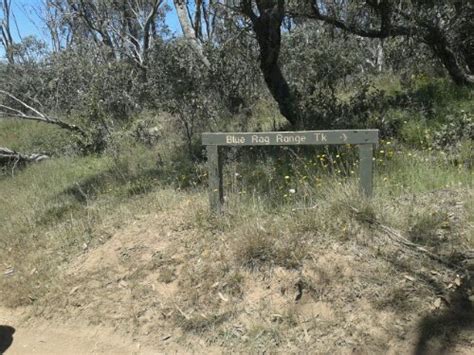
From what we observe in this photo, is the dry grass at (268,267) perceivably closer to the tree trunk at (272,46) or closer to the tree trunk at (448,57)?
the tree trunk at (272,46)

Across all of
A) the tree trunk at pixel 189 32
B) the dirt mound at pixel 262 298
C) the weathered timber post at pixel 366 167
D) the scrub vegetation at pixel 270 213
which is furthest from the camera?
the tree trunk at pixel 189 32

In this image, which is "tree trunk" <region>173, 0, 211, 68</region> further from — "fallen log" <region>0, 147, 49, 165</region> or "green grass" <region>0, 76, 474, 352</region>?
"fallen log" <region>0, 147, 49, 165</region>

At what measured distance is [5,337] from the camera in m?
4.75

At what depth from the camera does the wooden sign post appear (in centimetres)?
473

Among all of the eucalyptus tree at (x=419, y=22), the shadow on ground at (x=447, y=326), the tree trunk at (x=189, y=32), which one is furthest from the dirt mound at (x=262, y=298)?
the eucalyptus tree at (x=419, y=22)

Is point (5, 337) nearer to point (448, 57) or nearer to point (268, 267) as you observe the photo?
point (268, 267)

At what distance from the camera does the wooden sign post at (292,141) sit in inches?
186

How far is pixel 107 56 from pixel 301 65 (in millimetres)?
10521

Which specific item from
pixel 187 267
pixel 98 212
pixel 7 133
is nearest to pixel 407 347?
pixel 187 267

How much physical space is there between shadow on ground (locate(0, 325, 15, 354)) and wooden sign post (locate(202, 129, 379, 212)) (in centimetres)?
231

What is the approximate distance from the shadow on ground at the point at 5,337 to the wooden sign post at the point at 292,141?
2.31 metres

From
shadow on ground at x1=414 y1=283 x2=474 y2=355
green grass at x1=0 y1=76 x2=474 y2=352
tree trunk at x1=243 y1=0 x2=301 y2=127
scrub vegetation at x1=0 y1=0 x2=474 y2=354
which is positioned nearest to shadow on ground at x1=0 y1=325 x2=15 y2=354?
scrub vegetation at x1=0 y1=0 x2=474 y2=354

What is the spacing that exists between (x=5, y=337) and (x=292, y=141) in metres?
3.30

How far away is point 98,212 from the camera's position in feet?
21.5
